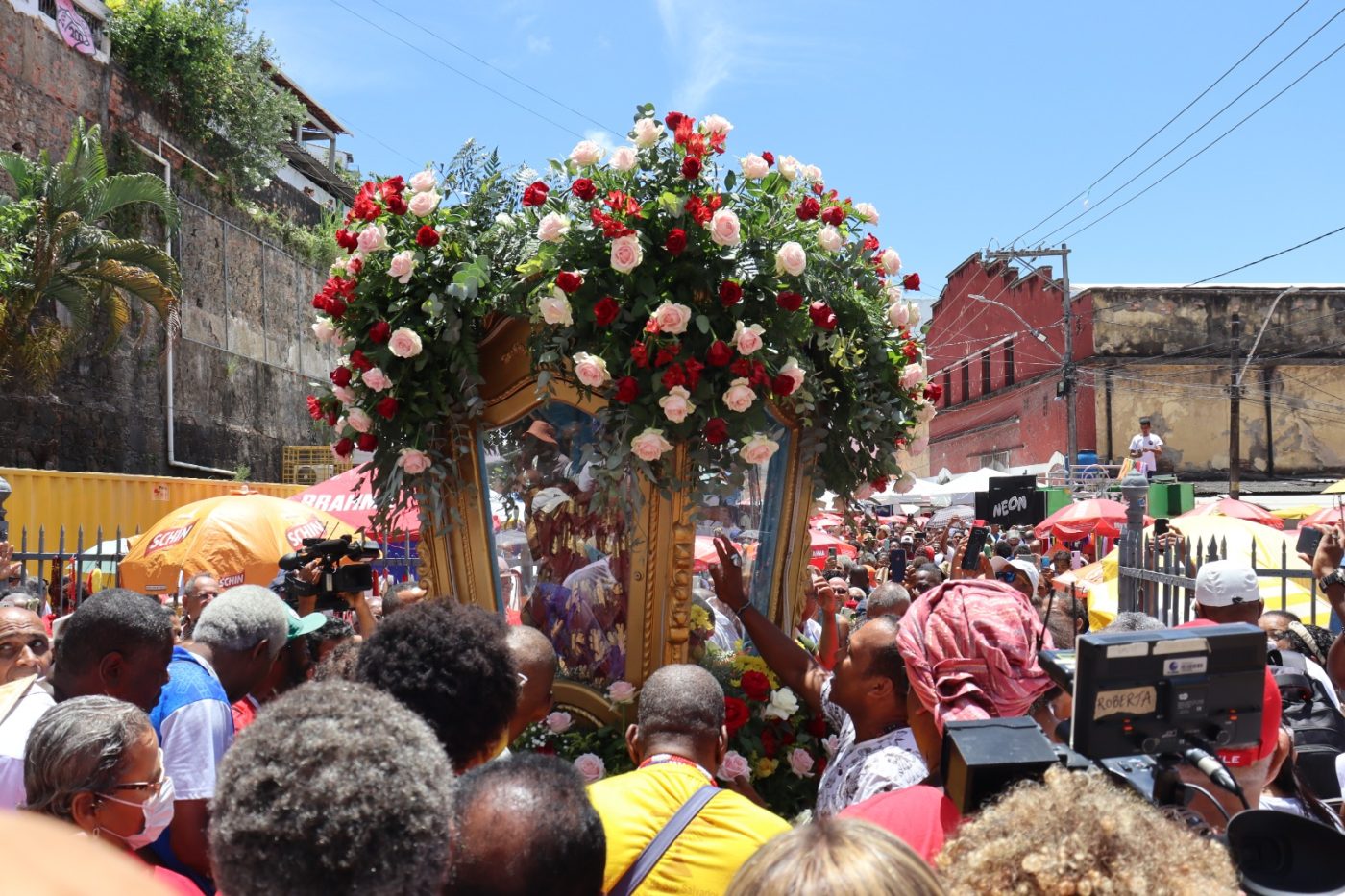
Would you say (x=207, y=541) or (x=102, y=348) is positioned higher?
(x=102, y=348)

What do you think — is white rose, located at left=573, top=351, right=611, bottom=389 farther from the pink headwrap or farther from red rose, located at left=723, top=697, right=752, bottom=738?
the pink headwrap

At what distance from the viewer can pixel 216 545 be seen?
31.6 feet

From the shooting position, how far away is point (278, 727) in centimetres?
186

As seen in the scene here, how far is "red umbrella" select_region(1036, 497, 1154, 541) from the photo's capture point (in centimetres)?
1594

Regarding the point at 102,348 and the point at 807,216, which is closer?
the point at 807,216

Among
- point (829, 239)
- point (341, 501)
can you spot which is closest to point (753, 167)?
point (829, 239)

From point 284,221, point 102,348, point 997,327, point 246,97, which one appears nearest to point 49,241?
point 102,348

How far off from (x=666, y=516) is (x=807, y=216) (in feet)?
4.72

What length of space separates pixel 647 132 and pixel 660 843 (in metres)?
2.99

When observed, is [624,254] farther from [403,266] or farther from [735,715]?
[735,715]

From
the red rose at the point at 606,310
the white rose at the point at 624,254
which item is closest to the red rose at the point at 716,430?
the red rose at the point at 606,310

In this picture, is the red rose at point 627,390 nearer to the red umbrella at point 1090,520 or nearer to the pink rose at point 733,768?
the pink rose at point 733,768

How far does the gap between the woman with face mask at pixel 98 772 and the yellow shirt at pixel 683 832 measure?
1063 mm

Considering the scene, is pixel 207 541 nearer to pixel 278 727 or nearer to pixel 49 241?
pixel 278 727
